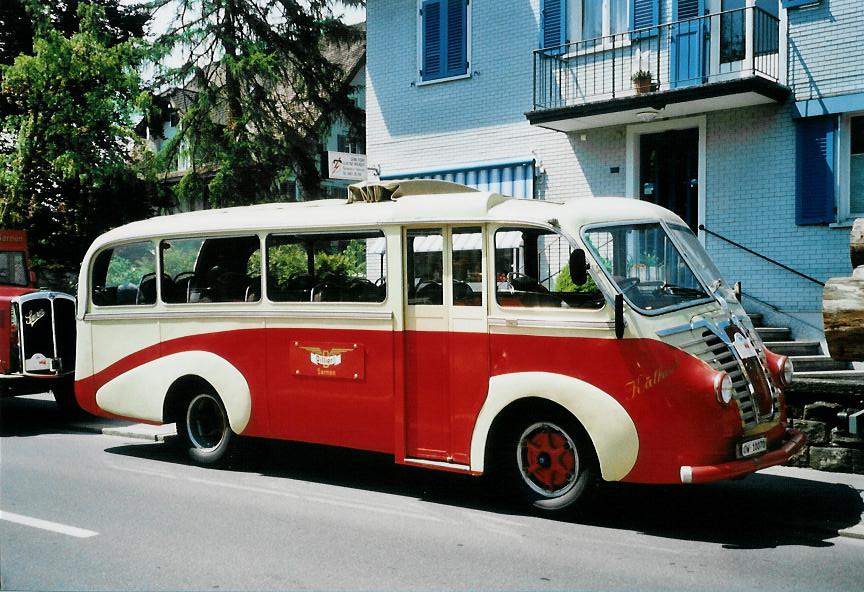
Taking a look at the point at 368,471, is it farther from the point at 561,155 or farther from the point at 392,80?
the point at 392,80

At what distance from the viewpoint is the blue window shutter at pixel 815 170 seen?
12.9 metres

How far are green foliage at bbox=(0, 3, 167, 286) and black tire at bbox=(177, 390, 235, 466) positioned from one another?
12.5m

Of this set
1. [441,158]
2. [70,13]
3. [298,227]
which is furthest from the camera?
[70,13]

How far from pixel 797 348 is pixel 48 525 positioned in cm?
911

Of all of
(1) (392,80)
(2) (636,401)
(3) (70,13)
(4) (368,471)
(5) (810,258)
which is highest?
(3) (70,13)

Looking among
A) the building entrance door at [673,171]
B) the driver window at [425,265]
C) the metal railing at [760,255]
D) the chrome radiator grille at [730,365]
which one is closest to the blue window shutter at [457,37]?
the building entrance door at [673,171]

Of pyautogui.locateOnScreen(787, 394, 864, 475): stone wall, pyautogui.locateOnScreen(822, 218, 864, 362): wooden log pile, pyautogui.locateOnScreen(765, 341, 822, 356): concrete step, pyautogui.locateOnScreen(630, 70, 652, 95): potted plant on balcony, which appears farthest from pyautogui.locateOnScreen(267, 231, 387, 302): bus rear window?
pyautogui.locateOnScreen(630, 70, 652, 95): potted plant on balcony

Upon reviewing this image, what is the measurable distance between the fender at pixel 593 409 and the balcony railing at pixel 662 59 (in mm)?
7604

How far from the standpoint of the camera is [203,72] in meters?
22.3

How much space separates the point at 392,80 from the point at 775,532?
44.1ft

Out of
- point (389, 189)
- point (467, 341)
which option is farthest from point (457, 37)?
point (467, 341)

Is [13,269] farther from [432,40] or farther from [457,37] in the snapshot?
[457,37]

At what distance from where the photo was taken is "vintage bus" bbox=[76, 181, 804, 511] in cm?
659

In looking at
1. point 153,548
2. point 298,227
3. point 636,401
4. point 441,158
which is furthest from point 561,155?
point 153,548
